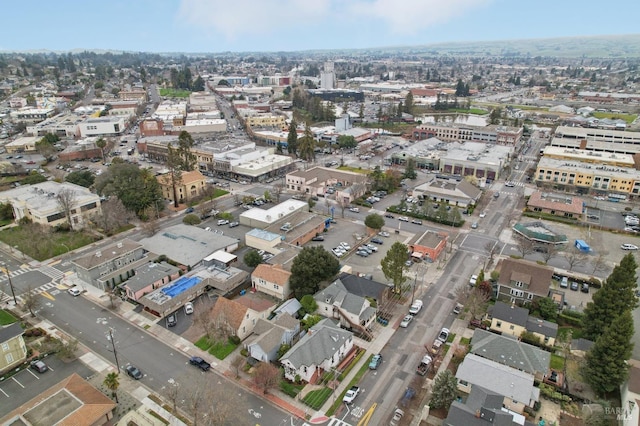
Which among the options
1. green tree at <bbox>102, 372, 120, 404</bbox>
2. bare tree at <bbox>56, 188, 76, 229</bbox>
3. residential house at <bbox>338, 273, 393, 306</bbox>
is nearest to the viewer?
green tree at <bbox>102, 372, 120, 404</bbox>

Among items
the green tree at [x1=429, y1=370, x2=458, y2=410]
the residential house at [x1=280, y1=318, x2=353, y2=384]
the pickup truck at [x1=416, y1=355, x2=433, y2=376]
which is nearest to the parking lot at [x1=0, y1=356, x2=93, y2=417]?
the residential house at [x1=280, y1=318, x2=353, y2=384]

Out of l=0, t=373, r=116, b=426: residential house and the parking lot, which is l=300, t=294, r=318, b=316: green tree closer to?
l=0, t=373, r=116, b=426: residential house

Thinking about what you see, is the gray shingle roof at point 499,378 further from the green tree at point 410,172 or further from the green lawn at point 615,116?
the green lawn at point 615,116

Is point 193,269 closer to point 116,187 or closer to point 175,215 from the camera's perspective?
point 175,215

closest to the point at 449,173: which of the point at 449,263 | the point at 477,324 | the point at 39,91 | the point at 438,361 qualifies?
the point at 449,263

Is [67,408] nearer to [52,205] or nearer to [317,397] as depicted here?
[317,397]

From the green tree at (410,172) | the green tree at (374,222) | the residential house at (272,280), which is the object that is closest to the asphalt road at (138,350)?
the residential house at (272,280)

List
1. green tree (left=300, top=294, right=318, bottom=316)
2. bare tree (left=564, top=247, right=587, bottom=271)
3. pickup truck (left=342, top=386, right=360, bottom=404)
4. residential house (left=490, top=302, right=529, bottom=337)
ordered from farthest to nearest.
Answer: bare tree (left=564, top=247, right=587, bottom=271) → green tree (left=300, top=294, right=318, bottom=316) → residential house (left=490, top=302, right=529, bottom=337) → pickup truck (left=342, top=386, right=360, bottom=404)
